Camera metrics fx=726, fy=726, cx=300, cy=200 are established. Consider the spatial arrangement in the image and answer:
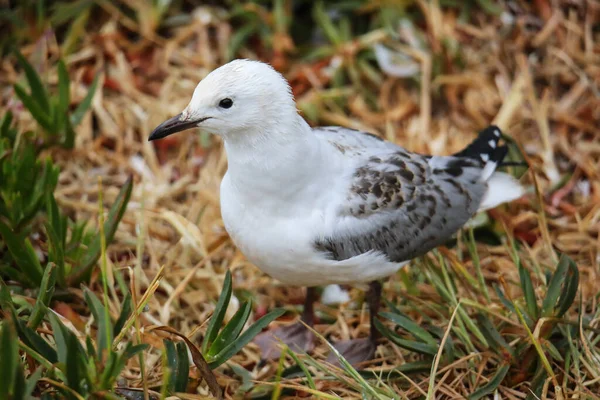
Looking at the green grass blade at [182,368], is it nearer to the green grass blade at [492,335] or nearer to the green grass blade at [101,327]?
the green grass blade at [101,327]

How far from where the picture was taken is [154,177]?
4285mm

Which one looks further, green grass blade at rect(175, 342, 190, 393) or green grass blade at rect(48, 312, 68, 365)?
green grass blade at rect(175, 342, 190, 393)

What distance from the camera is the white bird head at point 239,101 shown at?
2768 millimetres

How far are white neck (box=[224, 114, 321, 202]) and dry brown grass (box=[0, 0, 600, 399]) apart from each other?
2.74 feet

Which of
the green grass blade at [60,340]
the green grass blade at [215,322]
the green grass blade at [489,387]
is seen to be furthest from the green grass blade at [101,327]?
the green grass blade at [489,387]

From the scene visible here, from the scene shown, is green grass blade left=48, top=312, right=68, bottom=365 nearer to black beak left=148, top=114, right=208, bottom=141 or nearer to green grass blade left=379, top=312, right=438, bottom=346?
black beak left=148, top=114, right=208, bottom=141

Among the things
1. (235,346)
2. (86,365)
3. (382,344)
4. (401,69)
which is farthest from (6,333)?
(401,69)

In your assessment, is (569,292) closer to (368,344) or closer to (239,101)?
(368,344)

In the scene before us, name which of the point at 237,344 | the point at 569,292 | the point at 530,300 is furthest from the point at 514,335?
the point at 237,344

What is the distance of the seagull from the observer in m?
2.81

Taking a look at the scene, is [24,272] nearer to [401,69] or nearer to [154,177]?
[154,177]

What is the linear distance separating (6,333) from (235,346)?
33.3 inches

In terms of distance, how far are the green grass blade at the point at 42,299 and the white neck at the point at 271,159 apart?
80 centimetres

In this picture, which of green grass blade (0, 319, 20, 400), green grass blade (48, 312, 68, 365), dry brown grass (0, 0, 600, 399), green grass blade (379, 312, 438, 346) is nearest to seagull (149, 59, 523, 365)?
green grass blade (379, 312, 438, 346)
